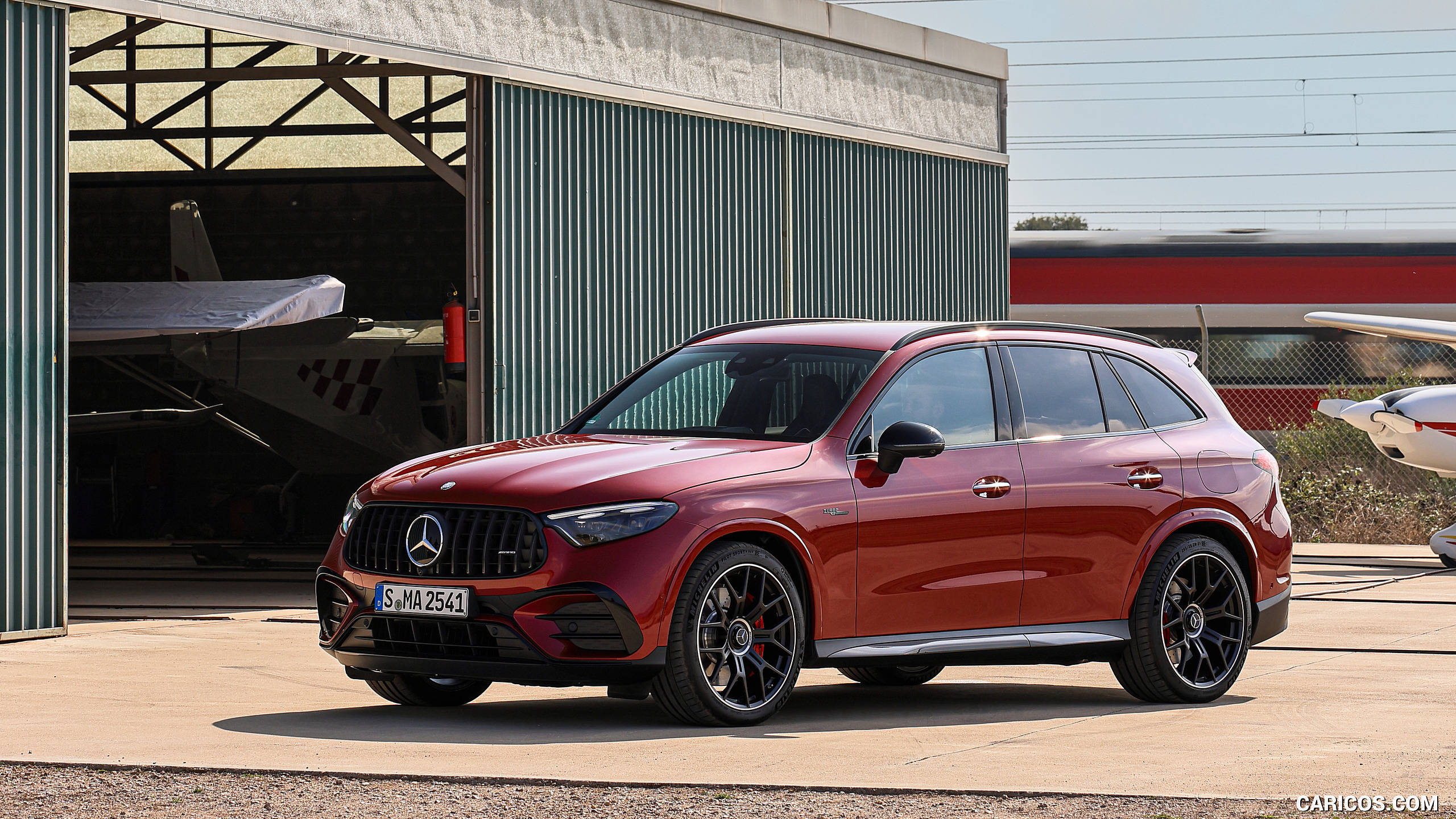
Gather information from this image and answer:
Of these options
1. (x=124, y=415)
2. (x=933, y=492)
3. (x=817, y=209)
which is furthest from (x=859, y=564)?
(x=124, y=415)

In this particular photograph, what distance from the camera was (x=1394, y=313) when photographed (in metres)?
25.7

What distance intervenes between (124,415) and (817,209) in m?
7.07

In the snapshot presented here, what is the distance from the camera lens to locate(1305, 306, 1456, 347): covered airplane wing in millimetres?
17625

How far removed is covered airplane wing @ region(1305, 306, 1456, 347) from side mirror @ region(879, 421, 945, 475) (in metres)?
11.4

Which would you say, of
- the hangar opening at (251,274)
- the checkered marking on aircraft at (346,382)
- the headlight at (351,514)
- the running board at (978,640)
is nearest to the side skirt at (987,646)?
the running board at (978,640)

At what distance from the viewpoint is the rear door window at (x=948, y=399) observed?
8.08 meters

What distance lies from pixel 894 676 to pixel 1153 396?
1.87 metres

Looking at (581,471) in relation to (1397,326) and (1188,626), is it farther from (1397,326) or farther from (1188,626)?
(1397,326)

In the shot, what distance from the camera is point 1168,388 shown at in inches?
360

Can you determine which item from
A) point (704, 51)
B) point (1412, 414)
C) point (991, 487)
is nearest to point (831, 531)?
point (991, 487)

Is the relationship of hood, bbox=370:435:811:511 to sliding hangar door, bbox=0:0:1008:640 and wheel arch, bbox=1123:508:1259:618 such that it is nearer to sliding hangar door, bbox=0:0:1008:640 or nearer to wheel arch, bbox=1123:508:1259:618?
wheel arch, bbox=1123:508:1259:618

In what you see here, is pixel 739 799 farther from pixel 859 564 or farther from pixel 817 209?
pixel 817 209

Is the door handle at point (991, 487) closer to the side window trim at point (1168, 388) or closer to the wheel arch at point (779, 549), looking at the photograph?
the wheel arch at point (779, 549)

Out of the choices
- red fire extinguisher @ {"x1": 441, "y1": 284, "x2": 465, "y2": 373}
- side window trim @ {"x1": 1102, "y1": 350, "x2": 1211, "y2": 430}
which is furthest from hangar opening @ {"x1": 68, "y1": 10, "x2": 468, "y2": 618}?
side window trim @ {"x1": 1102, "y1": 350, "x2": 1211, "y2": 430}
